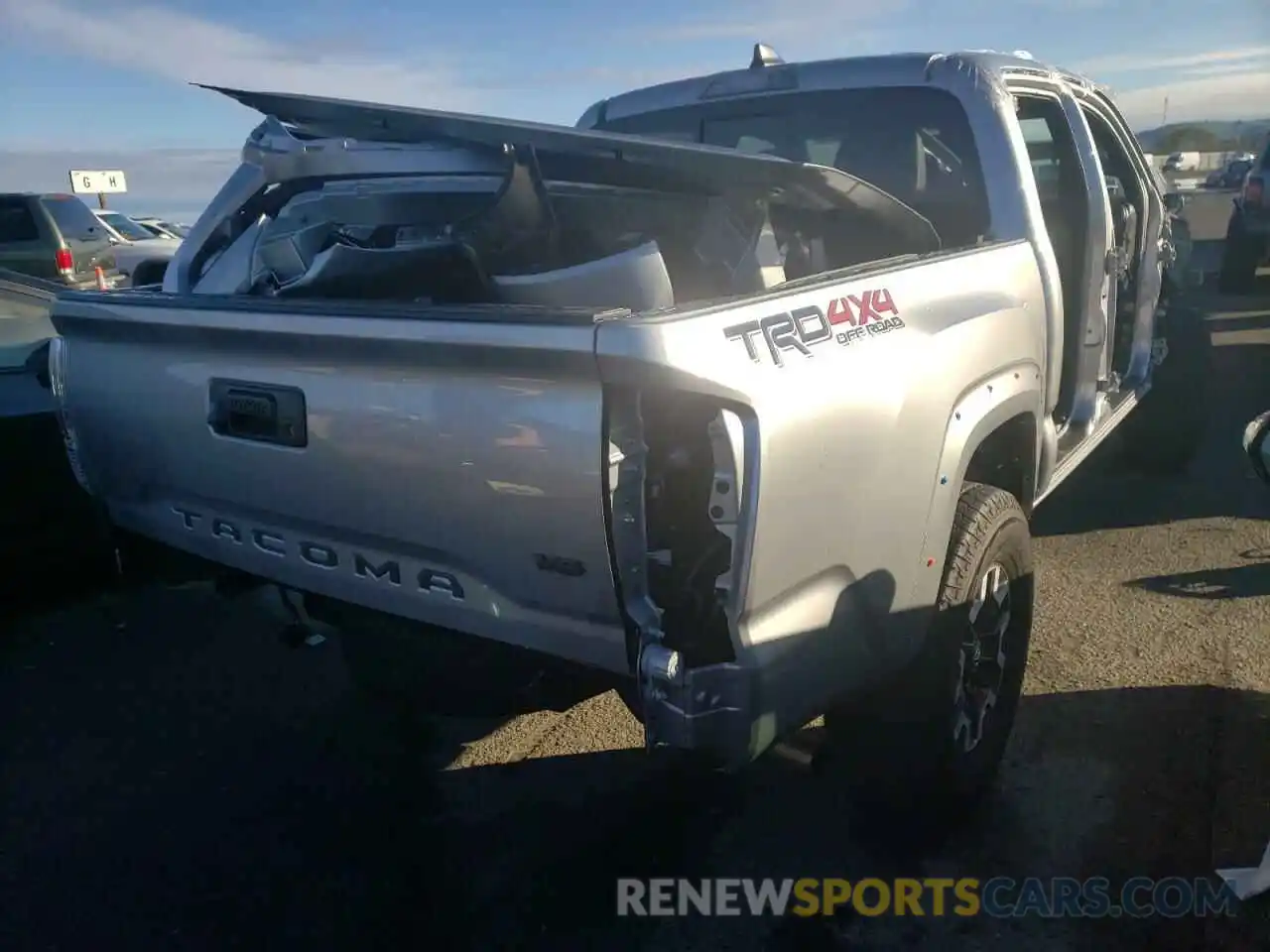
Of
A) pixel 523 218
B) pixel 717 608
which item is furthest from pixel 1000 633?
pixel 523 218

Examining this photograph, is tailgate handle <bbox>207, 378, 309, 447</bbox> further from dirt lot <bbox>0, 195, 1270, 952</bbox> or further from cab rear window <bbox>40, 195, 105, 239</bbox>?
cab rear window <bbox>40, 195, 105, 239</bbox>

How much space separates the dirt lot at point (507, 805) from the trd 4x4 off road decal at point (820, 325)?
145cm

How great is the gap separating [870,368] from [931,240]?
0.95 metres

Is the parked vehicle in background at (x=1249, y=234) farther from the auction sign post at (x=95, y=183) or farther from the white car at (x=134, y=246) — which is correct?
the auction sign post at (x=95, y=183)

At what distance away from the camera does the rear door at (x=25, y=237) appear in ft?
43.4

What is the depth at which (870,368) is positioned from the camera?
2346 millimetres

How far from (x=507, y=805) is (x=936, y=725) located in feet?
4.27

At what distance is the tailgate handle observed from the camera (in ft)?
8.05

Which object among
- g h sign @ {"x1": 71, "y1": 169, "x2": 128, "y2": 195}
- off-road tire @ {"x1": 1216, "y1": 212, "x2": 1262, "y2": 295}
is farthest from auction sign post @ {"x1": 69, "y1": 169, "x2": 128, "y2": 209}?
off-road tire @ {"x1": 1216, "y1": 212, "x2": 1262, "y2": 295}

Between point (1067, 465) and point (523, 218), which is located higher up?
point (523, 218)

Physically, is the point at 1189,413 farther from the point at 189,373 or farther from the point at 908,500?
the point at 189,373

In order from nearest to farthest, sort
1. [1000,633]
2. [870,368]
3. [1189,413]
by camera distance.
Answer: [870,368]
[1000,633]
[1189,413]

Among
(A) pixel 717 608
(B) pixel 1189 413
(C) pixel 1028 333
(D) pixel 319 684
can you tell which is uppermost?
(C) pixel 1028 333

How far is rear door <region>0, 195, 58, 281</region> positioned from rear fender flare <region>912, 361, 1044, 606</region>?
43.3 feet
